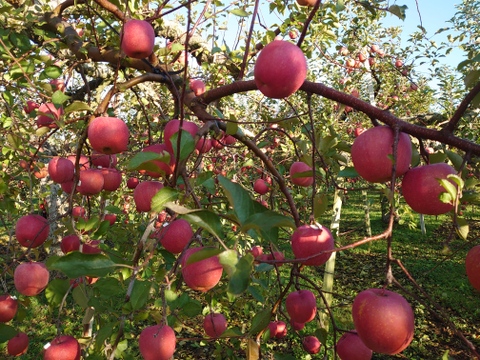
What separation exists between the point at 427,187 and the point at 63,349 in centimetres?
118

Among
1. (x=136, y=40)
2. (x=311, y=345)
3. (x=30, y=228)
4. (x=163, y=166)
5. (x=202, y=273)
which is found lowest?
(x=311, y=345)

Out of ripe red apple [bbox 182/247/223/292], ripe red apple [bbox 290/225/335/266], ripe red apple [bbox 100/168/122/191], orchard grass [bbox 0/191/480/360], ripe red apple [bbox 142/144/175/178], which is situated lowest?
orchard grass [bbox 0/191/480/360]

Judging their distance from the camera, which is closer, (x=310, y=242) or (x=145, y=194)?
(x=310, y=242)

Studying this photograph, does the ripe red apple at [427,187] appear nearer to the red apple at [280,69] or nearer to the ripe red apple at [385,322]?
the ripe red apple at [385,322]

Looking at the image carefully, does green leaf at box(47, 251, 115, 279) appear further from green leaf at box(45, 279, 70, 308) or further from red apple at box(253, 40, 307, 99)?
red apple at box(253, 40, 307, 99)

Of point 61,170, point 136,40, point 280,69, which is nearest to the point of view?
point 280,69

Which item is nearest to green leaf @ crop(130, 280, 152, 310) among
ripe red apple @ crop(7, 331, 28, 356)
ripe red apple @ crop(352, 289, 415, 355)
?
ripe red apple @ crop(352, 289, 415, 355)

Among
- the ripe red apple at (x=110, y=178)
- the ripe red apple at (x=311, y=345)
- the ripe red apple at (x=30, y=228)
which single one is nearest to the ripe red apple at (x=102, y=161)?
the ripe red apple at (x=110, y=178)

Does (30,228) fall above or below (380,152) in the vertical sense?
below

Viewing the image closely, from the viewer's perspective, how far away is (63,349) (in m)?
1.15

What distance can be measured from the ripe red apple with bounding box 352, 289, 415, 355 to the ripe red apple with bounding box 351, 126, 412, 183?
26cm

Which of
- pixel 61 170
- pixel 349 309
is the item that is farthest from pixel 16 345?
pixel 349 309

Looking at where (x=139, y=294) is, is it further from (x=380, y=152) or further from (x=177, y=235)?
(x=380, y=152)

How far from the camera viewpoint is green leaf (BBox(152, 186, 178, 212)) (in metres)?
0.73
